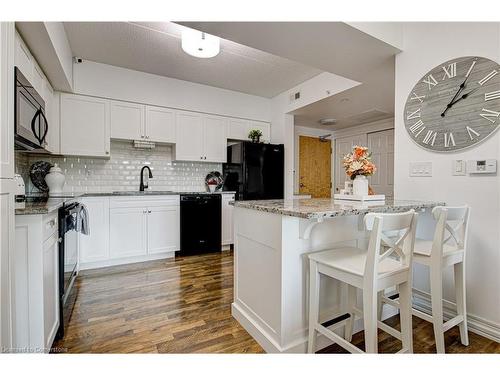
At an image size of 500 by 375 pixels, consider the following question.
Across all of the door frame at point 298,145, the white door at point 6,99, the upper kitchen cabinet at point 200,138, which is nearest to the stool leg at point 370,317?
the white door at point 6,99

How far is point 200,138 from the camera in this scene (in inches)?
153

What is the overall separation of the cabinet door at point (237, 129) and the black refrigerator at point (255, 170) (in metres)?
0.19

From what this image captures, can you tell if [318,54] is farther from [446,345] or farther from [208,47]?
[446,345]

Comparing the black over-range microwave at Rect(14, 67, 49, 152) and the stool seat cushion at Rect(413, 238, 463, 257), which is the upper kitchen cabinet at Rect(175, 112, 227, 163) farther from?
the stool seat cushion at Rect(413, 238, 463, 257)

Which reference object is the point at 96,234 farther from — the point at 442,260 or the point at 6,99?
the point at 442,260

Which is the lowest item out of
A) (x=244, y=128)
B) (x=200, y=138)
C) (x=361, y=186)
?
(x=361, y=186)

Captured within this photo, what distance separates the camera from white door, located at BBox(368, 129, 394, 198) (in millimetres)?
4707

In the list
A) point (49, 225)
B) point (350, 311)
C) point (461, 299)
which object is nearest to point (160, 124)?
point (49, 225)

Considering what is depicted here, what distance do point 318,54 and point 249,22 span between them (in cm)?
74

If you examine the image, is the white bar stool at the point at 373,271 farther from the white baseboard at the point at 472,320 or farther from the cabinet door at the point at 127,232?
the cabinet door at the point at 127,232

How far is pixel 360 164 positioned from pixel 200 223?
243cm

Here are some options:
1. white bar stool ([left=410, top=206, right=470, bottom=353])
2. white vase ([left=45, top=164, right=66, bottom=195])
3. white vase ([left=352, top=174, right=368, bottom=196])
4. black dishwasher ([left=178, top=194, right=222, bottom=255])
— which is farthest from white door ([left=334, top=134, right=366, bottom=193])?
white vase ([left=45, top=164, right=66, bottom=195])

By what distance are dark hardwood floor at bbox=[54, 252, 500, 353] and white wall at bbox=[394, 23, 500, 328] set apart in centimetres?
33
